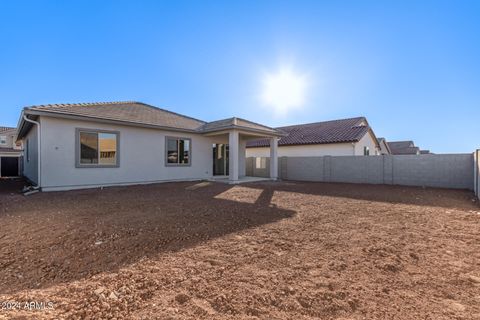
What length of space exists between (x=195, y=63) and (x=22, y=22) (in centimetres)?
682

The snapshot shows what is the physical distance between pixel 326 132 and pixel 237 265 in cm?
1844

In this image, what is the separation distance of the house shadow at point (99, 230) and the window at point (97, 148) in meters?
2.43

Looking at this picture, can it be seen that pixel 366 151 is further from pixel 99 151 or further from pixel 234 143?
pixel 99 151

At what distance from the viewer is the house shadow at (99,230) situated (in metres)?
2.77

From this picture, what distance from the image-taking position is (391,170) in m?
12.4

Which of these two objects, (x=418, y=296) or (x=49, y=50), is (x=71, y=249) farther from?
(x=49, y=50)

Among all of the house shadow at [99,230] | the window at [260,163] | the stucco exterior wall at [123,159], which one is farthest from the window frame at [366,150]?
the house shadow at [99,230]

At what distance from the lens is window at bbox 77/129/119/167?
9.31m

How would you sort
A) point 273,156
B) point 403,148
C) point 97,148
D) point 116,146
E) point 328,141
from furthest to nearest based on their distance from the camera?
point 403,148
point 328,141
point 273,156
point 116,146
point 97,148

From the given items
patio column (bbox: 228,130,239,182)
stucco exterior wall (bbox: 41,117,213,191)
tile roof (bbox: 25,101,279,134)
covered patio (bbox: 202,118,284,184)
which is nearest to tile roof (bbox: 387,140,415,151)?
covered patio (bbox: 202,118,284,184)

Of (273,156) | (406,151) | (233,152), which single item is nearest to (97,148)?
(233,152)

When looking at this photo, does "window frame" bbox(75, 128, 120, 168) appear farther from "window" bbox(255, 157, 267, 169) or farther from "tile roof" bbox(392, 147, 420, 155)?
"tile roof" bbox(392, 147, 420, 155)

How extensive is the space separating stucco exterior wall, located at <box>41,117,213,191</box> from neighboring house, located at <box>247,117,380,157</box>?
8.81m

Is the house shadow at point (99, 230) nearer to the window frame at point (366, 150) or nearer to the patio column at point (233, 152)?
the patio column at point (233, 152)
